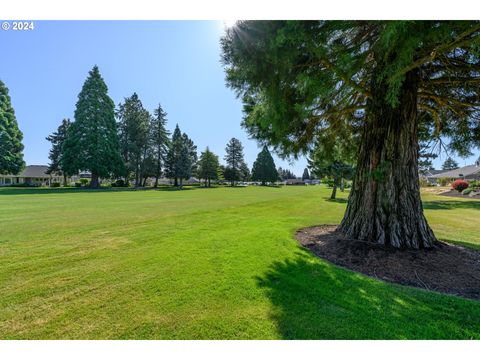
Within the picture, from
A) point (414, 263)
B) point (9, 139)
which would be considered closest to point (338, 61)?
point (414, 263)

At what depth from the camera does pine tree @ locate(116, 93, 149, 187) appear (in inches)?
1624

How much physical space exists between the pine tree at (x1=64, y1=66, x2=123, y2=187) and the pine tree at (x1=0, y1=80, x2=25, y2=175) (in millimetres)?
5690

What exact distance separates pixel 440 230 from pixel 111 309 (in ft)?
31.6

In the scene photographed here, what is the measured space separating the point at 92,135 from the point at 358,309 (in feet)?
124

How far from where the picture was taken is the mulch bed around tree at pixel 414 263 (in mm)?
3555

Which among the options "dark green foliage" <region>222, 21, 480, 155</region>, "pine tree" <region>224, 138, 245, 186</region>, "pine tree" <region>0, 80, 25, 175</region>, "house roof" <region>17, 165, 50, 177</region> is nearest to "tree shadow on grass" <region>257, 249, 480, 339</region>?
"dark green foliage" <region>222, 21, 480, 155</region>

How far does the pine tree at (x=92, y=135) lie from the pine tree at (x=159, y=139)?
980 centimetres

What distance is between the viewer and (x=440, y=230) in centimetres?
767

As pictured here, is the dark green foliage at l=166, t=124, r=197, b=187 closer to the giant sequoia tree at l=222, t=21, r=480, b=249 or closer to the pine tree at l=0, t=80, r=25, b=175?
the pine tree at l=0, t=80, r=25, b=175

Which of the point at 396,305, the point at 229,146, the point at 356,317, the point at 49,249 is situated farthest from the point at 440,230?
the point at 229,146

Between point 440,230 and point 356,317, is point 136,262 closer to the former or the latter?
point 356,317

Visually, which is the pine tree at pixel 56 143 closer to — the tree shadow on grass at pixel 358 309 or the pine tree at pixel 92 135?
the pine tree at pixel 92 135

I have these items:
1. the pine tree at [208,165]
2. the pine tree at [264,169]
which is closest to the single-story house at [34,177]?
the pine tree at [208,165]

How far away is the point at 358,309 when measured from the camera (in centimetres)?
272
